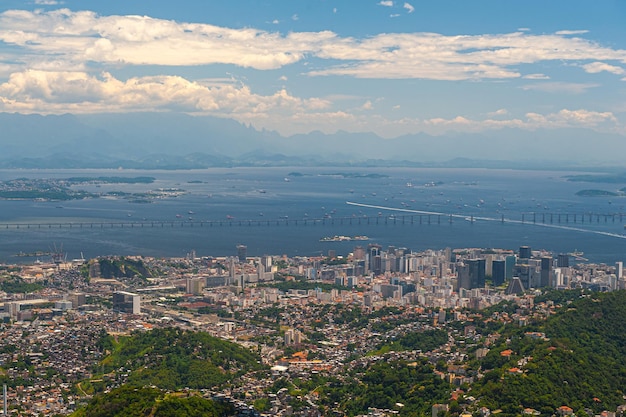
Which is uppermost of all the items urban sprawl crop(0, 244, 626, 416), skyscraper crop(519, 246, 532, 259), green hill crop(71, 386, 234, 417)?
green hill crop(71, 386, 234, 417)

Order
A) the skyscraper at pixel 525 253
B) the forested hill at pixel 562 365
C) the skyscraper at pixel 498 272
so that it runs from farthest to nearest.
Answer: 1. the skyscraper at pixel 525 253
2. the skyscraper at pixel 498 272
3. the forested hill at pixel 562 365

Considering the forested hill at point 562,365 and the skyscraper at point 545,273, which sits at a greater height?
the forested hill at point 562,365

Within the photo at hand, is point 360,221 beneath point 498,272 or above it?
beneath

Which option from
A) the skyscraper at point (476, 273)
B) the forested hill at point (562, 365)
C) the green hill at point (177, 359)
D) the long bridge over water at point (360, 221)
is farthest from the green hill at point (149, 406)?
the long bridge over water at point (360, 221)

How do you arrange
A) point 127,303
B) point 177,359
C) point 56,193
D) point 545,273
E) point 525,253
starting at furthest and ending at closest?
point 56,193 < point 525,253 < point 545,273 < point 127,303 < point 177,359

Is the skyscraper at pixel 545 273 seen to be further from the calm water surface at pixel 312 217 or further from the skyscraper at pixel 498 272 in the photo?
the calm water surface at pixel 312 217

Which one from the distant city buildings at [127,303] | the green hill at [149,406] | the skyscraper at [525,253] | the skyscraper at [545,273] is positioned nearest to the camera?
the green hill at [149,406]

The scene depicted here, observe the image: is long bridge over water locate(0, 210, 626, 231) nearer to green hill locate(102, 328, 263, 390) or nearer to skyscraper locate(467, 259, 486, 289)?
skyscraper locate(467, 259, 486, 289)

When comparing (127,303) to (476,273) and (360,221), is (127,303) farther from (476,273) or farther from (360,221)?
(360,221)

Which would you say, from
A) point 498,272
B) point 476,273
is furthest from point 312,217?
point 476,273

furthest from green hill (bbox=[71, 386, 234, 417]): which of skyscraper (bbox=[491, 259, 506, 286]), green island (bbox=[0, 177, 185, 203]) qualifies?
green island (bbox=[0, 177, 185, 203])
